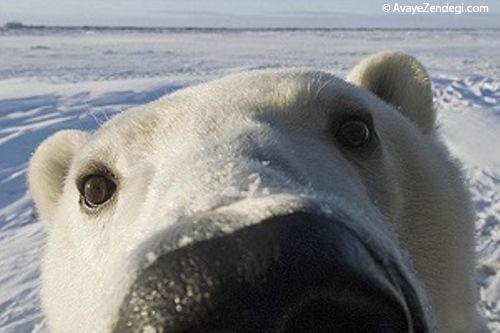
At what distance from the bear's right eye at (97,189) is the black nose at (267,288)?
2.93 ft

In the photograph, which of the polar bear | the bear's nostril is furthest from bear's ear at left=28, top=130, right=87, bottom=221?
the bear's nostril

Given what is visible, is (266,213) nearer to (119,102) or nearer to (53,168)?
(53,168)

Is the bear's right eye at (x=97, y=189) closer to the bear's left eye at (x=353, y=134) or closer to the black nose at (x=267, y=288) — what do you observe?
the bear's left eye at (x=353, y=134)

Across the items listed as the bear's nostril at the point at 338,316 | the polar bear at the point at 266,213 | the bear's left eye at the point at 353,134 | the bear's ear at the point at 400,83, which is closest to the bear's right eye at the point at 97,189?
the polar bear at the point at 266,213

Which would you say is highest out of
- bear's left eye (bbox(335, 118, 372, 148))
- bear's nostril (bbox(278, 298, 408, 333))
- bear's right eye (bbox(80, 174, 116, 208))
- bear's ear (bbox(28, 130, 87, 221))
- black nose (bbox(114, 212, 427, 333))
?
black nose (bbox(114, 212, 427, 333))

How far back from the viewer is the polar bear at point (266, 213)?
3.73 ft

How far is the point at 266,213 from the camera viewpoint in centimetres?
125

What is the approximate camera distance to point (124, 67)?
19.4 meters

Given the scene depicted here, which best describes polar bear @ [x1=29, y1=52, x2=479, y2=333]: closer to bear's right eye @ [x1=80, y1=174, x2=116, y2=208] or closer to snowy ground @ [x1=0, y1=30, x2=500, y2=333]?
bear's right eye @ [x1=80, y1=174, x2=116, y2=208]

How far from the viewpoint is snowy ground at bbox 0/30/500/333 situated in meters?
5.02

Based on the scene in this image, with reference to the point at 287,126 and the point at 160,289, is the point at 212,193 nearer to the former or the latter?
the point at 160,289

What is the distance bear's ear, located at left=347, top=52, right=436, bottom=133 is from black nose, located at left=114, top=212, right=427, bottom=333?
1793 mm

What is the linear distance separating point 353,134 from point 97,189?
0.80 meters

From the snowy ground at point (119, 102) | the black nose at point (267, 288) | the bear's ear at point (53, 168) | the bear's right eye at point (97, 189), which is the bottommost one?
the snowy ground at point (119, 102)
